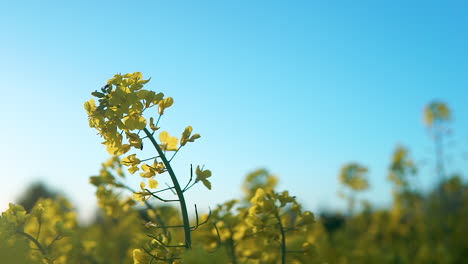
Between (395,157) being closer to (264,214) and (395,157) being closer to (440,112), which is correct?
(440,112)

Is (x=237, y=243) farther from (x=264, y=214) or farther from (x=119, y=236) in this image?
(x=119, y=236)

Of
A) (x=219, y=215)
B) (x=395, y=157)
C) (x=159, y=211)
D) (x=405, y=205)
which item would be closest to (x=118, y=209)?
(x=159, y=211)

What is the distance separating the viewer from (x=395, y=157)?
11.5 m

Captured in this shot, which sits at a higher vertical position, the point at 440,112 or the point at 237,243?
the point at 440,112

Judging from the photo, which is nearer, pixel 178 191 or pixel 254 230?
pixel 178 191

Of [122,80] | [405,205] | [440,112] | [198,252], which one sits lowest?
[198,252]

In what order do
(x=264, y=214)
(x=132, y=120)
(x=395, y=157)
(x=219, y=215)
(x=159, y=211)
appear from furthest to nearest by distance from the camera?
(x=395, y=157), (x=159, y=211), (x=219, y=215), (x=264, y=214), (x=132, y=120)

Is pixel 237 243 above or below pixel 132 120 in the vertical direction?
below

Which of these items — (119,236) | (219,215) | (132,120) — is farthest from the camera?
(119,236)

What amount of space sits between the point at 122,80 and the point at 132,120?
250 millimetres

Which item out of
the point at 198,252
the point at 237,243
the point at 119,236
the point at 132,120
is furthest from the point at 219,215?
the point at 119,236

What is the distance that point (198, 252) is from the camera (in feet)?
5.51

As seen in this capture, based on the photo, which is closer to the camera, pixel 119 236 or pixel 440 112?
pixel 119 236

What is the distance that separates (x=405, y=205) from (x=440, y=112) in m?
2.77
